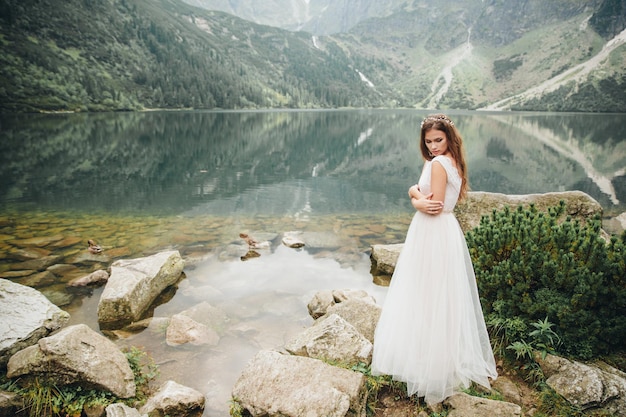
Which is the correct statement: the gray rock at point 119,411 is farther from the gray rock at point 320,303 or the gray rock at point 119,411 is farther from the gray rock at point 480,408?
the gray rock at point 320,303

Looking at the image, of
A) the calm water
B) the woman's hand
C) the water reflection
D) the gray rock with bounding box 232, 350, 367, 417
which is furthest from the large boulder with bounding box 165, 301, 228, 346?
the water reflection

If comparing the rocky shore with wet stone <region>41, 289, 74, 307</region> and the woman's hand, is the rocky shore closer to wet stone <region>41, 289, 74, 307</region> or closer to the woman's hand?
wet stone <region>41, 289, 74, 307</region>

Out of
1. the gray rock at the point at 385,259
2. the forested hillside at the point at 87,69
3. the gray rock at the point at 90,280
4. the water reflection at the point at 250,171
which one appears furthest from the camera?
the forested hillside at the point at 87,69

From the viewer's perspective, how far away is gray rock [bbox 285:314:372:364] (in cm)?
560

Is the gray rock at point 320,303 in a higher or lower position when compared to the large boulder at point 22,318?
lower

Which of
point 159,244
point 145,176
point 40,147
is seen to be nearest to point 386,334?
point 159,244

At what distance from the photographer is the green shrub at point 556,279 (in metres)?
4.86

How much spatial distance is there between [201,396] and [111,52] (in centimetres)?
20196

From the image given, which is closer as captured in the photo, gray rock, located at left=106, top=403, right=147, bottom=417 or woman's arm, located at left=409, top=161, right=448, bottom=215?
woman's arm, located at left=409, top=161, right=448, bottom=215

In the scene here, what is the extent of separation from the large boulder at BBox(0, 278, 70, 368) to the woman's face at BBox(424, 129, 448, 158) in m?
6.92

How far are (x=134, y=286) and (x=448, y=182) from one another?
7427mm

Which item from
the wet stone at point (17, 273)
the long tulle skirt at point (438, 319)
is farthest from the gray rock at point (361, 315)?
the wet stone at point (17, 273)

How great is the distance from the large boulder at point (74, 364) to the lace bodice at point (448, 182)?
208 inches

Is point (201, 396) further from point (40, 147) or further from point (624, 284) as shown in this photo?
point (40, 147)
